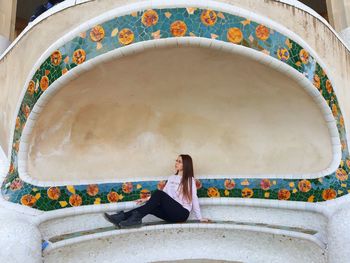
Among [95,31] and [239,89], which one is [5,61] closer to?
[95,31]

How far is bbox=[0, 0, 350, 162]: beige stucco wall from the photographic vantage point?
366cm

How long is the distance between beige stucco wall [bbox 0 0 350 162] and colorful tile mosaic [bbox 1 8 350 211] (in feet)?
0.61

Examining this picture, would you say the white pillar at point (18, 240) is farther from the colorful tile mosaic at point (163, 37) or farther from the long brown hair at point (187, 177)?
the long brown hair at point (187, 177)

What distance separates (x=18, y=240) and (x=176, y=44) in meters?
1.97

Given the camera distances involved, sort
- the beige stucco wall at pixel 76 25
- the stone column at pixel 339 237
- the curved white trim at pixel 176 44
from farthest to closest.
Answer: the beige stucco wall at pixel 76 25, the curved white trim at pixel 176 44, the stone column at pixel 339 237

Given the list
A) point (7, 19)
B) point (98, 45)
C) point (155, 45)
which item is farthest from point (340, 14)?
point (7, 19)

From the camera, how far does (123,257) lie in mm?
3623

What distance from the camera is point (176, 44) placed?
136 inches

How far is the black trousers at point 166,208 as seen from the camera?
12.1 ft

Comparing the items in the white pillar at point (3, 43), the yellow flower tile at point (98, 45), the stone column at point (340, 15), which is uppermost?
the stone column at point (340, 15)

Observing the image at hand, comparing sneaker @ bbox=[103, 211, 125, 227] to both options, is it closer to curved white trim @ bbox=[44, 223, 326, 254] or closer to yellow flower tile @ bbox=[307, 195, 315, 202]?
curved white trim @ bbox=[44, 223, 326, 254]

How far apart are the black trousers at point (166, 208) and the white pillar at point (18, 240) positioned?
798 millimetres

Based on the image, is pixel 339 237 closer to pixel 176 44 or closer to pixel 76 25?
pixel 176 44

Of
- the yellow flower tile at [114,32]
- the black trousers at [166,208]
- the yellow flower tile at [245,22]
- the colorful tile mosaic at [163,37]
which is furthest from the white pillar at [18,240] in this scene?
the yellow flower tile at [245,22]
